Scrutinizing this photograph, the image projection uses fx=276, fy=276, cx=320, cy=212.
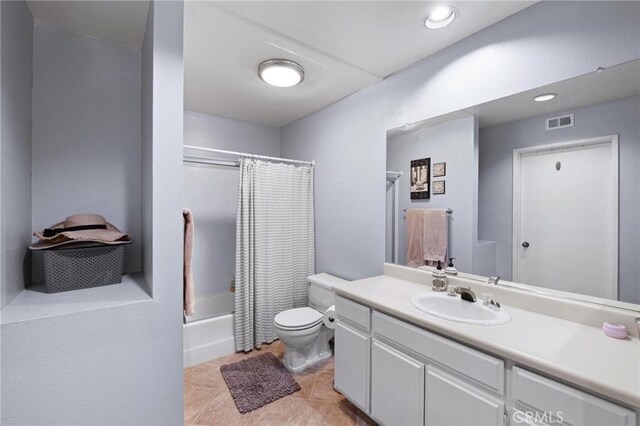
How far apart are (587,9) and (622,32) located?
20 centimetres

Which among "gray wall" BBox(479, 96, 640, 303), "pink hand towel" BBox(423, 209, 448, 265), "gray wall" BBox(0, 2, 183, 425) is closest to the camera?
"gray wall" BBox(0, 2, 183, 425)

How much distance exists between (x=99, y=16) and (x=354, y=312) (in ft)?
7.17

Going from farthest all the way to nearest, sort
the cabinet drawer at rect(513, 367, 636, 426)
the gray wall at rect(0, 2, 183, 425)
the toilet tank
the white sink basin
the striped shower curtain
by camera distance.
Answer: the striped shower curtain → the toilet tank → the white sink basin → the gray wall at rect(0, 2, 183, 425) → the cabinet drawer at rect(513, 367, 636, 426)

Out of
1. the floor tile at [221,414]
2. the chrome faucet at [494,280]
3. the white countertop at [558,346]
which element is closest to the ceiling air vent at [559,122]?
the chrome faucet at [494,280]

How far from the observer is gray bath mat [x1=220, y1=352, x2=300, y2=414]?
2.00 m

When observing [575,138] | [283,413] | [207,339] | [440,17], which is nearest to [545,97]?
[575,138]

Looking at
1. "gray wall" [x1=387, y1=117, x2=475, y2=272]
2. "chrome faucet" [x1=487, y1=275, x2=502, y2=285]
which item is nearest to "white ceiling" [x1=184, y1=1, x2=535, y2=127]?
"gray wall" [x1=387, y1=117, x2=475, y2=272]

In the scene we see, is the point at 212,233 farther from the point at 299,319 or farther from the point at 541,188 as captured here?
the point at 541,188

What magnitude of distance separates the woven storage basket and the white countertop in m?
1.44

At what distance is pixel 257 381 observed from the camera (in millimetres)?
2211

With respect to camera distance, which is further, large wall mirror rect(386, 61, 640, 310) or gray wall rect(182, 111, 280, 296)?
gray wall rect(182, 111, 280, 296)

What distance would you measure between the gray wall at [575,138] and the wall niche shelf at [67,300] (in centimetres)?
194

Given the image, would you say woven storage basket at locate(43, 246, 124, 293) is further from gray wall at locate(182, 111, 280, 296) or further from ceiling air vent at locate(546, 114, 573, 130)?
ceiling air vent at locate(546, 114, 573, 130)

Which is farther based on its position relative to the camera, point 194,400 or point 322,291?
point 322,291
